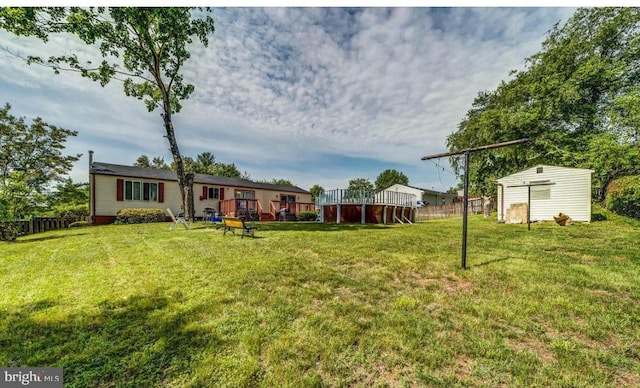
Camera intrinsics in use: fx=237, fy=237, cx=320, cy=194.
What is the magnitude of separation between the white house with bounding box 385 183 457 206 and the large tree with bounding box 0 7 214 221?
31.1m

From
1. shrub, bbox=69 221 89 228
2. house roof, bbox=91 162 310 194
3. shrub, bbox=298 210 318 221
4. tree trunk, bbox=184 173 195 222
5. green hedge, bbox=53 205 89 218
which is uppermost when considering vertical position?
house roof, bbox=91 162 310 194

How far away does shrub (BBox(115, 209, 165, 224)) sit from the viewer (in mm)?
15508

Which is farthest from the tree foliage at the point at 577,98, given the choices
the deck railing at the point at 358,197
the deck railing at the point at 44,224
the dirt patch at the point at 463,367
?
the deck railing at the point at 44,224

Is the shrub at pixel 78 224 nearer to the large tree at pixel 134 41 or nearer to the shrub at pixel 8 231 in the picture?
the shrub at pixel 8 231

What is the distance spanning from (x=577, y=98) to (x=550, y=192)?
868cm

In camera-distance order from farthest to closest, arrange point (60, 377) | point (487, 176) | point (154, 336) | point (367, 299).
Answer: point (487, 176) → point (367, 299) → point (154, 336) → point (60, 377)

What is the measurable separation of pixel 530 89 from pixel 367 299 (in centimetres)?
2484

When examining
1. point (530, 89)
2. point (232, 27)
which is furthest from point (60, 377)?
point (530, 89)

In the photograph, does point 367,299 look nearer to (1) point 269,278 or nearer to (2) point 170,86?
(1) point 269,278

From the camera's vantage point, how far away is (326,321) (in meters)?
2.75

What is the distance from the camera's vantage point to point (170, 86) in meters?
14.2

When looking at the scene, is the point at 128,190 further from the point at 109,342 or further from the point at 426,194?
the point at 426,194

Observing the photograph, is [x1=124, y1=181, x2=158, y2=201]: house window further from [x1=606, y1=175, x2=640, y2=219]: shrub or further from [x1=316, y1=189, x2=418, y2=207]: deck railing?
[x1=606, y1=175, x2=640, y2=219]: shrub


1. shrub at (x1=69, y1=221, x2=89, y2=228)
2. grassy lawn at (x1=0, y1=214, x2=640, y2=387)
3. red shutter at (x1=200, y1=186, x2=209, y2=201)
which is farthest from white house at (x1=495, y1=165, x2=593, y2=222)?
shrub at (x1=69, y1=221, x2=89, y2=228)
